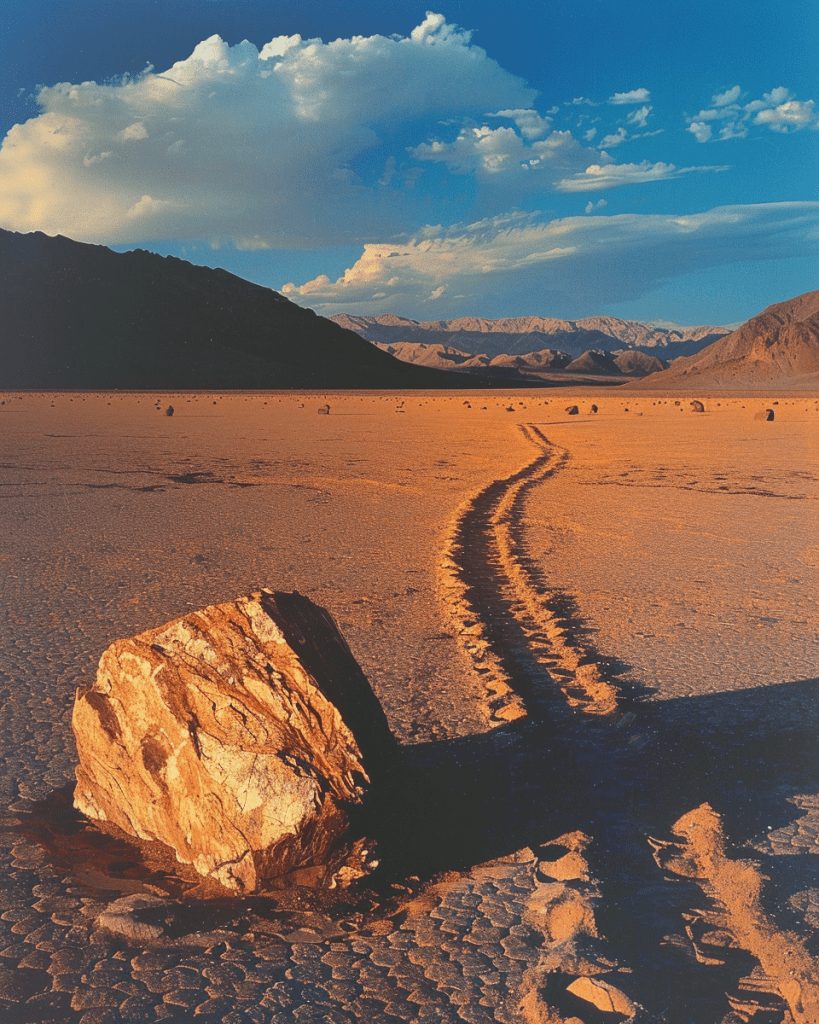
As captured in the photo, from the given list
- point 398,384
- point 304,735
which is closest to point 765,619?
point 304,735

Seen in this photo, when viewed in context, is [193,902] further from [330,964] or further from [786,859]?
[786,859]

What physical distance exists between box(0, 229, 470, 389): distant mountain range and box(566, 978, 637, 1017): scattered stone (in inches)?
3279

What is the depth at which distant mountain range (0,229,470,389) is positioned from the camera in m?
84.4

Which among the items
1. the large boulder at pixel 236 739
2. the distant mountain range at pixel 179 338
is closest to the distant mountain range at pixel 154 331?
the distant mountain range at pixel 179 338

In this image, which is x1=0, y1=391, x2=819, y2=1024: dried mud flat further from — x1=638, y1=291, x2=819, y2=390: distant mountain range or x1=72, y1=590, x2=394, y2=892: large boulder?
x1=638, y1=291, x2=819, y2=390: distant mountain range

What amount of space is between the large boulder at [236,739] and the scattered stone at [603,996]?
3.25 ft

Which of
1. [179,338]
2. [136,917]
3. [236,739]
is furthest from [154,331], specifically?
[136,917]

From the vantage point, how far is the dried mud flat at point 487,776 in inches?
112

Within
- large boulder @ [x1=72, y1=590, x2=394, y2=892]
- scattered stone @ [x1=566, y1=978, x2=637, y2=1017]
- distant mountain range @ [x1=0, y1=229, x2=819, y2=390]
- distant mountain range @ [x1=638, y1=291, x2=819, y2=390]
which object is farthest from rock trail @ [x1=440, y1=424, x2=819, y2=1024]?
distant mountain range @ [x1=638, y1=291, x2=819, y2=390]

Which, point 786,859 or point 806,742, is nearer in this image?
point 786,859

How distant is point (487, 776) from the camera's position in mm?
4281

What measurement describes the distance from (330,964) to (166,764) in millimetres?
1056

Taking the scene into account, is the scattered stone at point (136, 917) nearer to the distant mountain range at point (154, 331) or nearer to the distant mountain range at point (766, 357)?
the distant mountain range at point (154, 331)

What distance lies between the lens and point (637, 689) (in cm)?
550
